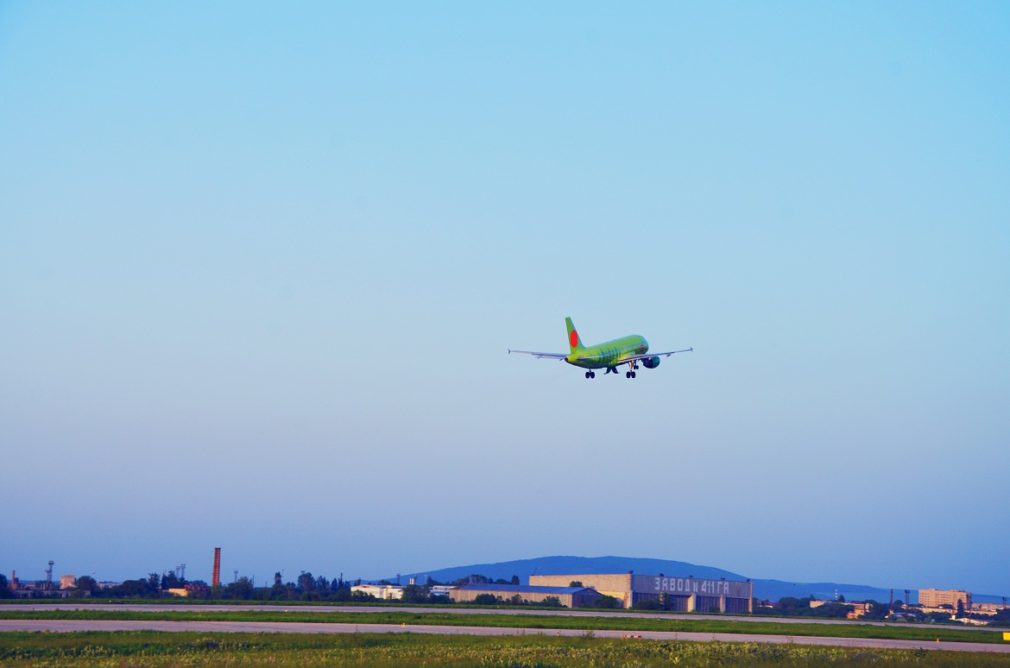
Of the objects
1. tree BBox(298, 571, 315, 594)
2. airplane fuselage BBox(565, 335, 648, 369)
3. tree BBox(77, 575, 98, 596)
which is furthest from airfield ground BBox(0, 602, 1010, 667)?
tree BBox(298, 571, 315, 594)

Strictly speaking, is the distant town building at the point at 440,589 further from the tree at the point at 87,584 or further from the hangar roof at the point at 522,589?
the tree at the point at 87,584

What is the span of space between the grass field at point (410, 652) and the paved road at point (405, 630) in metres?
4.34

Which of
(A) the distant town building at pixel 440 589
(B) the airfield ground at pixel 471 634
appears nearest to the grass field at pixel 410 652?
(B) the airfield ground at pixel 471 634

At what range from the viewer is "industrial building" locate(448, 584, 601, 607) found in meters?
133

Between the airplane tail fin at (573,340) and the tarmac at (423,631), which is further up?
the airplane tail fin at (573,340)

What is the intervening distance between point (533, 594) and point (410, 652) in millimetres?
96526

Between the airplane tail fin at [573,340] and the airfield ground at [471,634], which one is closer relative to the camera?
the airfield ground at [471,634]

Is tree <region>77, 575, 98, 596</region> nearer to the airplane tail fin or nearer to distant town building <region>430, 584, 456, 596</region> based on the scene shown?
distant town building <region>430, 584, 456, 596</region>

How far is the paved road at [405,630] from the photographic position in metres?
55.7

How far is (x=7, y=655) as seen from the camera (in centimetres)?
4075

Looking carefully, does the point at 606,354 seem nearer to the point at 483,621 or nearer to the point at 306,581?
the point at 483,621

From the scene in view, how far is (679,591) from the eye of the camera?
144 m

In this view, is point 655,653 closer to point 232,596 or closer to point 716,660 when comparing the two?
point 716,660

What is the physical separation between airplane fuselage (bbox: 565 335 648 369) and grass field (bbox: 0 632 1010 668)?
2287 centimetres
